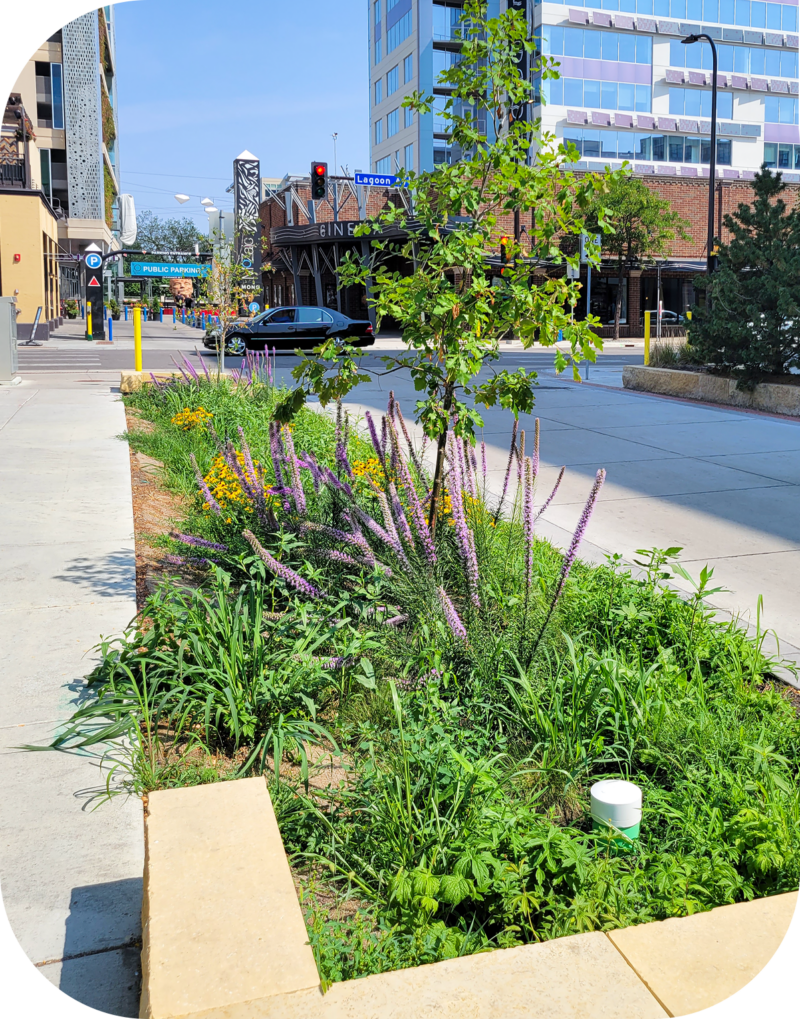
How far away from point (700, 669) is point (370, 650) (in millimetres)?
1534

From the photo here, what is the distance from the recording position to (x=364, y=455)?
8.52 m

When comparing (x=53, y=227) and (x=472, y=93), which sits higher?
(x=53, y=227)

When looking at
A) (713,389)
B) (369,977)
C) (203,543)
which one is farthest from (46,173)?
(369,977)

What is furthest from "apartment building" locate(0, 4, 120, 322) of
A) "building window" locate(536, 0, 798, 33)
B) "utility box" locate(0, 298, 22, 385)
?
"utility box" locate(0, 298, 22, 385)

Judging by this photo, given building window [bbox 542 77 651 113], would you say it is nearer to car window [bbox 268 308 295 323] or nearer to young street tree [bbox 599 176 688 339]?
young street tree [bbox 599 176 688 339]

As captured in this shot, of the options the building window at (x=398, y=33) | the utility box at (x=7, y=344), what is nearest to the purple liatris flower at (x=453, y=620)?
the utility box at (x=7, y=344)

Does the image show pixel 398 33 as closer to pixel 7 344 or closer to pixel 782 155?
pixel 782 155

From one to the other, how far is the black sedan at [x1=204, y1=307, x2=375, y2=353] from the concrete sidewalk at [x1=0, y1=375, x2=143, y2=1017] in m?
21.2

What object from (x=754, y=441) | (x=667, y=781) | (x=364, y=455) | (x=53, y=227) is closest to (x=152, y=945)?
(x=667, y=781)

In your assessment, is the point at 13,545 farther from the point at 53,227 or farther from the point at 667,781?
the point at 53,227

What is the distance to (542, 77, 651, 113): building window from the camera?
5916 centimetres

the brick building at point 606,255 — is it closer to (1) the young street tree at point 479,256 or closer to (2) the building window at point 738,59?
(2) the building window at point 738,59

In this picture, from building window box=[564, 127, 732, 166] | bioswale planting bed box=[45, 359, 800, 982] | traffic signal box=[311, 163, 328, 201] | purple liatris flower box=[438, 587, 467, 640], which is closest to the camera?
bioswale planting bed box=[45, 359, 800, 982]

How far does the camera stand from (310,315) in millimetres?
31172
